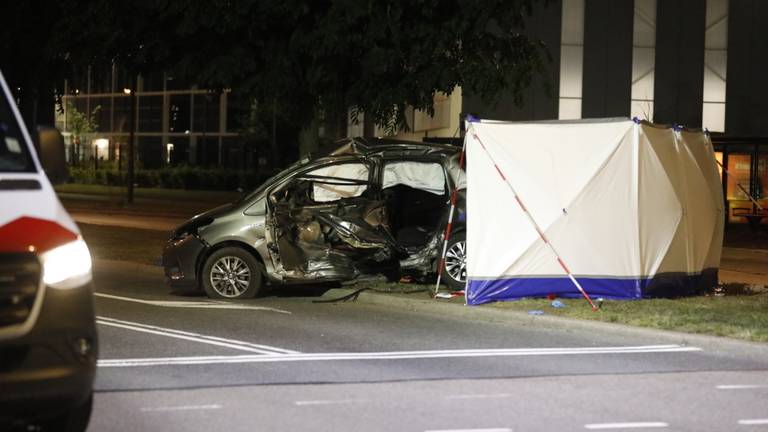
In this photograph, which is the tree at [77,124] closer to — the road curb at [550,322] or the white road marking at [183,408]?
the road curb at [550,322]

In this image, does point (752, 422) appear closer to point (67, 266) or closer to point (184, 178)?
point (67, 266)

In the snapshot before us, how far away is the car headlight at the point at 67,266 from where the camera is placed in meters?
5.19

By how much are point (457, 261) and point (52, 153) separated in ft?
28.7

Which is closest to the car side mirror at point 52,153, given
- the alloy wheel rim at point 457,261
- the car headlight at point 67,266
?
the car headlight at point 67,266

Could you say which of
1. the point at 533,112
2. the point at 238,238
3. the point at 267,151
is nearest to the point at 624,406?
the point at 238,238

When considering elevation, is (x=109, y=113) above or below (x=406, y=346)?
above

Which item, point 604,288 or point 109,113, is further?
point 109,113

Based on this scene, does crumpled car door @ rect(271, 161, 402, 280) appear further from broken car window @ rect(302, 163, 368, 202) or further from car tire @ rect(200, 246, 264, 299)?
broken car window @ rect(302, 163, 368, 202)

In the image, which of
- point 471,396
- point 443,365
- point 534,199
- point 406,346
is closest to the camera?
point 471,396

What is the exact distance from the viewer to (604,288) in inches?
525

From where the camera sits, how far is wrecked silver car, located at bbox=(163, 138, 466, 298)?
13984 millimetres

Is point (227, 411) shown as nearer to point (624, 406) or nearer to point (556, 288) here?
point (624, 406)

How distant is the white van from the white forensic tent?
815 centimetres

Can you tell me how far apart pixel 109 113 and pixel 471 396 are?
87.7m
